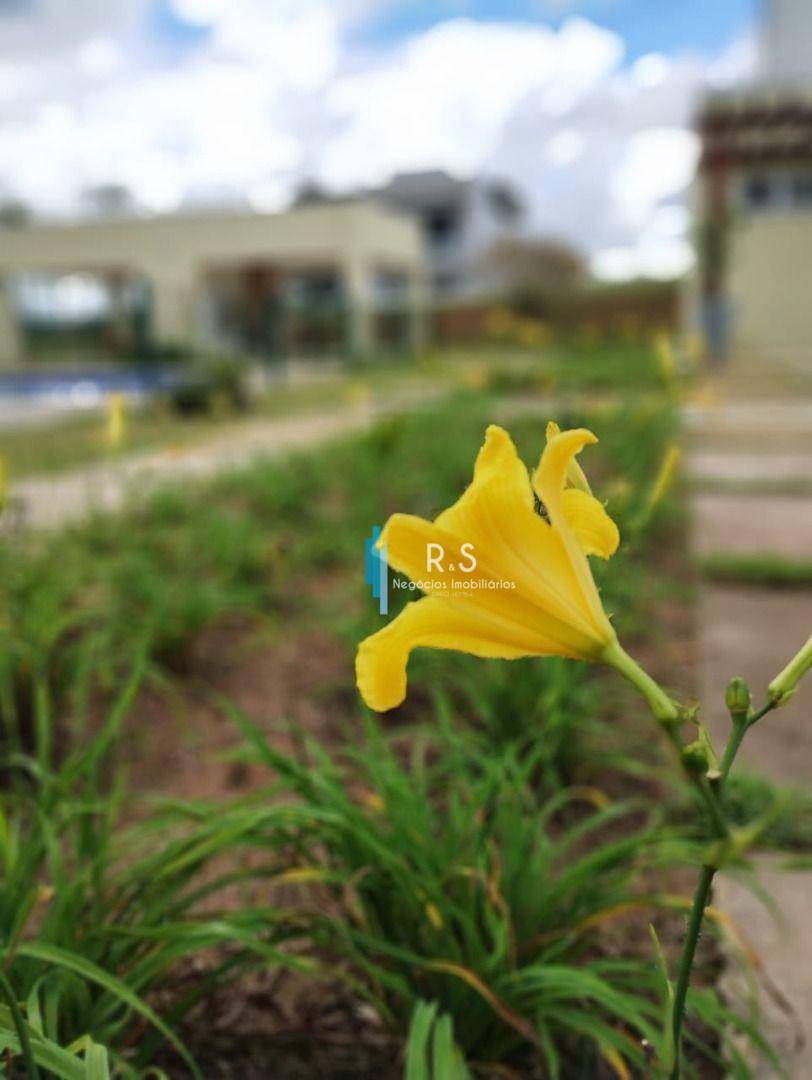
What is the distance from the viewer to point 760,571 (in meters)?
3.54

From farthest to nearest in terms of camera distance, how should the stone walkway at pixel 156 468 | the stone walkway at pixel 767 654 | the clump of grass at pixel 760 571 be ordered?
the stone walkway at pixel 156 468 → the clump of grass at pixel 760 571 → the stone walkway at pixel 767 654

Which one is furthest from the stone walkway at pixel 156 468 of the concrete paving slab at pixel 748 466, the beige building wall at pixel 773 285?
the beige building wall at pixel 773 285

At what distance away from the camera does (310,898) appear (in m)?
1.68

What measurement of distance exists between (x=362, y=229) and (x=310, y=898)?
20.4 meters

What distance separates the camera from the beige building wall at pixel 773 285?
70.1ft

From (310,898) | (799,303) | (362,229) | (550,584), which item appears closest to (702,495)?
(310,898)

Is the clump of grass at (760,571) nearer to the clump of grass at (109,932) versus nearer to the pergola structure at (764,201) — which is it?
the clump of grass at (109,932)

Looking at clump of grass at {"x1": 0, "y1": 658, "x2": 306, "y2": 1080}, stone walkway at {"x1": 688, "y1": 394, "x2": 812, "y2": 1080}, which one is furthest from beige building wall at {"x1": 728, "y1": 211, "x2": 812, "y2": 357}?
clump of grass at {"x1": 0, "y1": 658, "x2": 306, "y2": 1080}

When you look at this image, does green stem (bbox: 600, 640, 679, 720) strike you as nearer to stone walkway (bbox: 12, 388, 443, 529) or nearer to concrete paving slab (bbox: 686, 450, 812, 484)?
stone walkway (bbox: 12, 388, 443, 529)

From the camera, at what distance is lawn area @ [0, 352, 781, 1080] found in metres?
1.21

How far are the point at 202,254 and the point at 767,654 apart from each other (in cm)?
2002

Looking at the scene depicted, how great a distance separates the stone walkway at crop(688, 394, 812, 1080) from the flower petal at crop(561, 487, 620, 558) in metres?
0.89

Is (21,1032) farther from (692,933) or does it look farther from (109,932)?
(692,933)

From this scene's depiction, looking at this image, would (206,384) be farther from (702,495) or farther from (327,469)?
(702,495)
